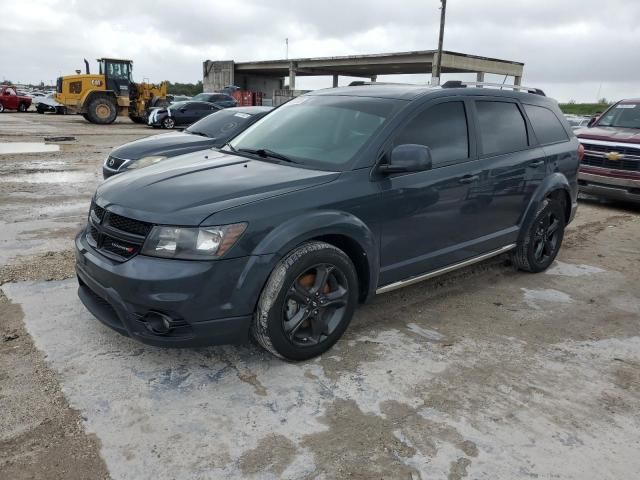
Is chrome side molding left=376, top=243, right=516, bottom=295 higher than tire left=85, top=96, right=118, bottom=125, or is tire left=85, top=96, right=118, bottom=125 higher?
tire left=85, top=96, right=118, bottom=125

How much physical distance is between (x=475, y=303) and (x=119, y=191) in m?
2.97

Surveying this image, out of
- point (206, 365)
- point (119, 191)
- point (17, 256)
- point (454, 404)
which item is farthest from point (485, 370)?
point (17, 256)

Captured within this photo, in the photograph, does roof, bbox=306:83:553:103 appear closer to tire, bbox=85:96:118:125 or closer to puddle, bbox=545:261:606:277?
puddle, bbox=545:261:606:277

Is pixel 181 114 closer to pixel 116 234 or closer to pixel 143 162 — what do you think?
pixel 143 162

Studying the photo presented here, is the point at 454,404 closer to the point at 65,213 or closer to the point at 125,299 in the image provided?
the point at 125,299

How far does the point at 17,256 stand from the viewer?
5.21 meters

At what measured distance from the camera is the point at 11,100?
33.1 m

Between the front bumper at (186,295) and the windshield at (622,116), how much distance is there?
9.09 metres

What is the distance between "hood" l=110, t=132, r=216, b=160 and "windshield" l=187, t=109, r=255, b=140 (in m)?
0.33

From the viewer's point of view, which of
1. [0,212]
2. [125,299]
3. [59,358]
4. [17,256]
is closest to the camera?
[125,299]

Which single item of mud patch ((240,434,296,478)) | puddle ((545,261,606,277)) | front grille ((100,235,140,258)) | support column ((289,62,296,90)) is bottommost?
mud patch ((240,434,296,478))

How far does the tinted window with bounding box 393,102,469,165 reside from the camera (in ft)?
12.9

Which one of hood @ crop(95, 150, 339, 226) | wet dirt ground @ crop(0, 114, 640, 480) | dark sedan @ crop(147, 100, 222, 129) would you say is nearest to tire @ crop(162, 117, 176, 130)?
dark sedan @ crop(147, 100, 222, 129)

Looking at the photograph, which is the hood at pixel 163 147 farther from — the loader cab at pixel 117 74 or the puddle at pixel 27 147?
the loader cab at pixel 117 74
